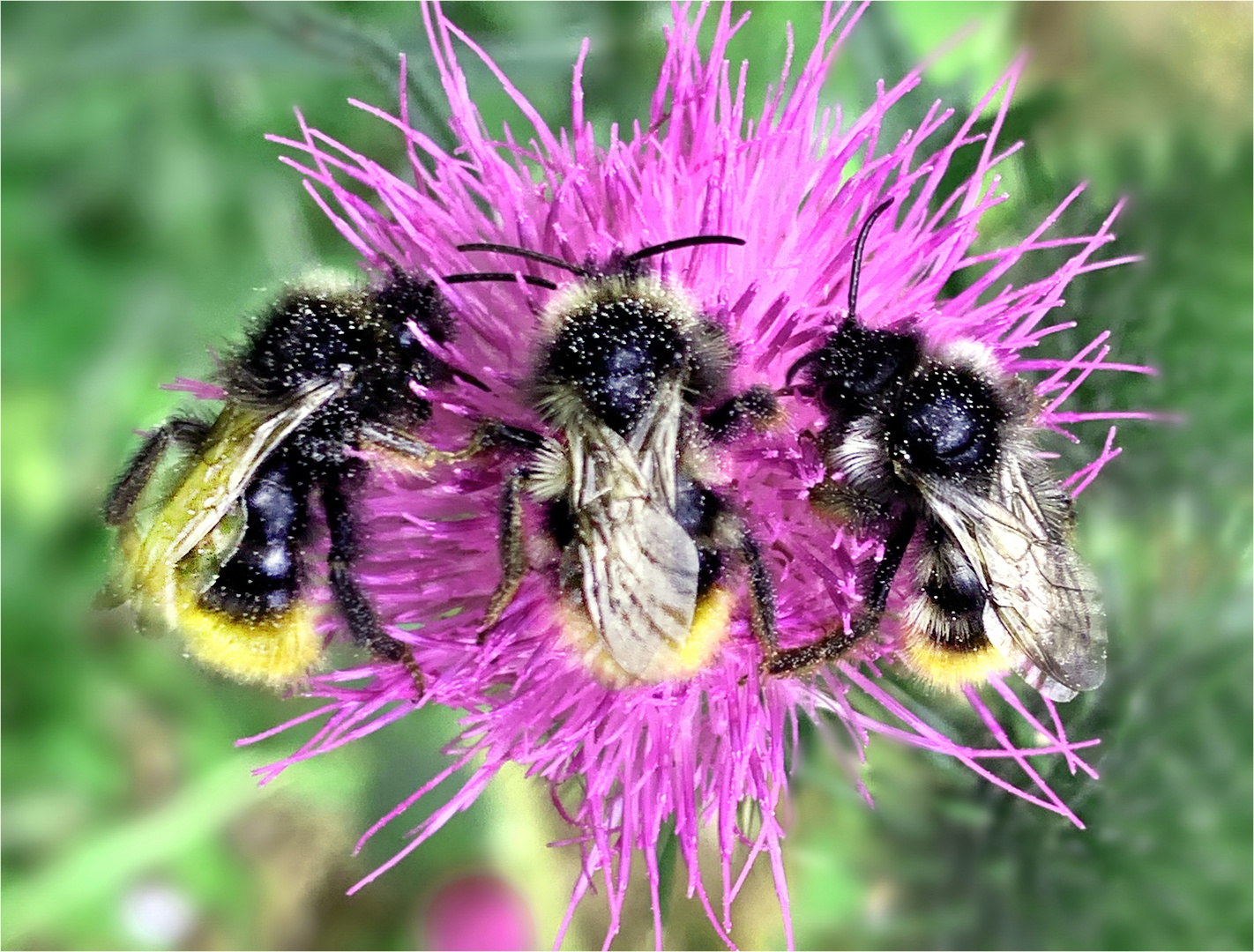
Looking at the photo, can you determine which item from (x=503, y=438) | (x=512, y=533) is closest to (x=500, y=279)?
(x=503, y=438)

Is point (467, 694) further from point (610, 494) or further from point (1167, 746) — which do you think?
point (1167, 746)

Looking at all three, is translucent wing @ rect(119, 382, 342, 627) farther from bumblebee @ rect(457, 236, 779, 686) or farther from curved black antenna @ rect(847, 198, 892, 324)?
curved black antenna @ rect(847, 198, 892, 324)

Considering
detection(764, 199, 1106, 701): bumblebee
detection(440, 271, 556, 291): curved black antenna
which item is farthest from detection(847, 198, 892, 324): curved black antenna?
detection(440, 271, 556, 291): curved black antenna

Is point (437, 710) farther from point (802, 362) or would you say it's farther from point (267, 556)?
point (802, 362)

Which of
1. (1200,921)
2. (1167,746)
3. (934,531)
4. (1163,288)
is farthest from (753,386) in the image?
(1200,921)

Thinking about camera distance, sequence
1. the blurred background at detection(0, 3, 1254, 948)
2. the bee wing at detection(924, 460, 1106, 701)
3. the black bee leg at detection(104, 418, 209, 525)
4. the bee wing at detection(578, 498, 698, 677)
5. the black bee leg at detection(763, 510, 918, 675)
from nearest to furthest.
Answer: the bee wing at detection(578, 498, 698, 677), the bee wing at detection(924, 460, 1106, 701), the black bee leg at detection(763, 510, 918, 675), the black bee leg at detection(104, 418, 209, 525), the blurred background at detection(0, 3, 1254, 948)

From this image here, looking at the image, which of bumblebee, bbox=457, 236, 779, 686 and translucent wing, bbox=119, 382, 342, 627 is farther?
translucent wing, bbox=119, 382, 342, 627

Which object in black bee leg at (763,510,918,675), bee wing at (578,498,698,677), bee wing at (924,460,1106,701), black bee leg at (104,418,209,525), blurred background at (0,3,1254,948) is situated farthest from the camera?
blurred background at (0,3,1254,948)
